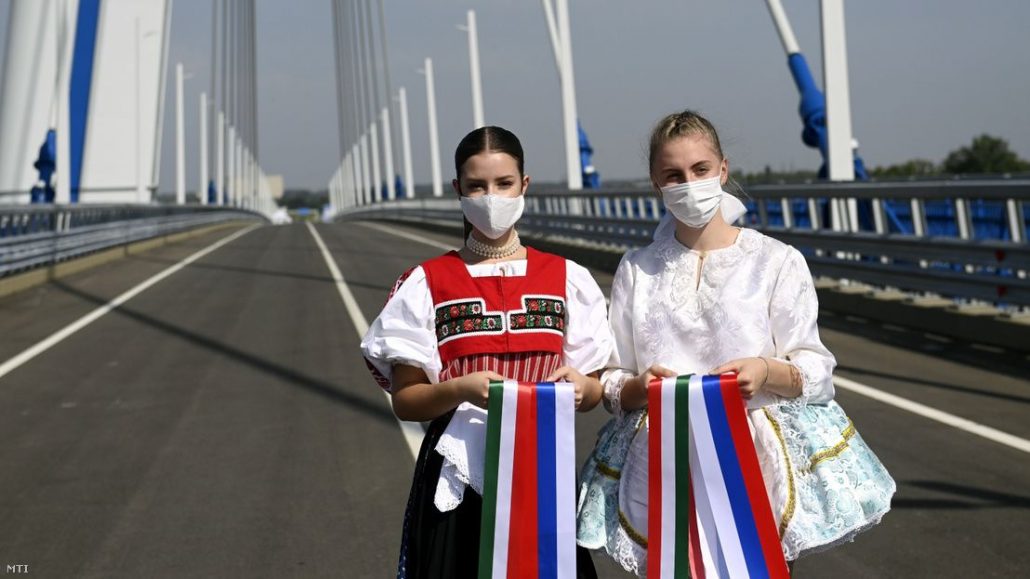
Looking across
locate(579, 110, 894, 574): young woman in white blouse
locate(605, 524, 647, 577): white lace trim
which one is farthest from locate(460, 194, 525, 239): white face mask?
locate(605, 524, 647, 577): white lace trim

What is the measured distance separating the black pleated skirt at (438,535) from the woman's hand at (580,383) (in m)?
0.30

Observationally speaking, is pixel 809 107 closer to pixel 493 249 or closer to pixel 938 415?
pixel 938 415

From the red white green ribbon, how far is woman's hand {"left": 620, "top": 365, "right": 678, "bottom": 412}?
131 mm

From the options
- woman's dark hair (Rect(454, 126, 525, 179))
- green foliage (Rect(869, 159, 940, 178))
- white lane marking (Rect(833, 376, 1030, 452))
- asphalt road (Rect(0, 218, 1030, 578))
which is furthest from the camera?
green foliage (Rect(869, 159, 940, 178))

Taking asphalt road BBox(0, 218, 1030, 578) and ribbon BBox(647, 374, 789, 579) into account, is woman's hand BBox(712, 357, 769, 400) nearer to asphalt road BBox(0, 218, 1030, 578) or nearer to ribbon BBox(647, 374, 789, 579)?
ribbon BBox(647, 374, 789, 579)

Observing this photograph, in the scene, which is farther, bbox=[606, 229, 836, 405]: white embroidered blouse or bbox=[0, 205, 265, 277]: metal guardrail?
bbox=[0, 205, 265, 277]: metal guardrail

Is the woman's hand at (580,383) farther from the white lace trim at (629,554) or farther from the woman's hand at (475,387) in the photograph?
the white lace trim at (629,554)

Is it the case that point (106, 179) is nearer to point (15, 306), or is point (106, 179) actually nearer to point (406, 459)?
point (15, 306)

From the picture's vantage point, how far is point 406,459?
8.52m

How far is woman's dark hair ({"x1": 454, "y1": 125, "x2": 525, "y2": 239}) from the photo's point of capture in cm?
356

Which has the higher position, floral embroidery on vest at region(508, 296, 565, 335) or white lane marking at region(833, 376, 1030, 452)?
floral embroidery on vest at region(508, 296, 565, 335)

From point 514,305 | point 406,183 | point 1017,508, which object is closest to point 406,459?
point 1017,508

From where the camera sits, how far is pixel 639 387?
134 inches

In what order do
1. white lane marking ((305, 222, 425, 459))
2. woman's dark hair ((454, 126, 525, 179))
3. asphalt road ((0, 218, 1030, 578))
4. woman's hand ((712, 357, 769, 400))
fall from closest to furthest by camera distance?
woman's hand ((712, 357, 769, 400))
woman's dark hair ((454, 126, 525, 179))
asphalt road ((0, 218, 1030, 578))
white lane marking ((305, 222, 425, 459))
